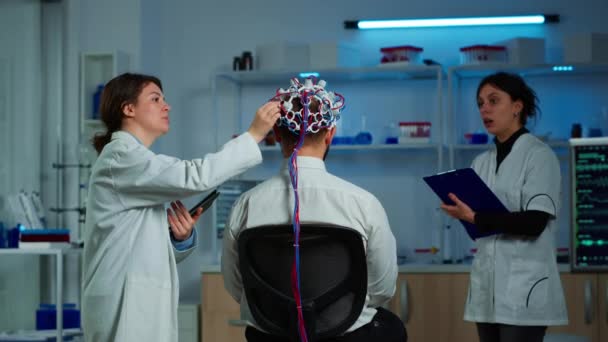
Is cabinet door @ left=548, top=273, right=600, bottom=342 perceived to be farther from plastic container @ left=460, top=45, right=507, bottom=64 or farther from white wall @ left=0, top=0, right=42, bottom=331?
white wall @ left=0, top=0, right=42, bottom=331

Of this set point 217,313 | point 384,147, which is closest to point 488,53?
point 384,147

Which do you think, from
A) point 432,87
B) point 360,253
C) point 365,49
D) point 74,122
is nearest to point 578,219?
point 432,87

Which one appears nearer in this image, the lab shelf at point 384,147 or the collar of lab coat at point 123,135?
the collar of lab coat at point 123,135

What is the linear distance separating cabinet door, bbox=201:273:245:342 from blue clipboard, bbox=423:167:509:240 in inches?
76.6

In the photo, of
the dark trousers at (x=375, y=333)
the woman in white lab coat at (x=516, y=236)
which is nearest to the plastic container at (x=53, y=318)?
the woman in white lab coat at (x=516, y=236)

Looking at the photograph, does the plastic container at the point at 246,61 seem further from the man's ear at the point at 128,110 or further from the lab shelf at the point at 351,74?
the man's ear at the point at 128,110

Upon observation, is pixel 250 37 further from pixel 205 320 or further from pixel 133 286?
pixel 133 286

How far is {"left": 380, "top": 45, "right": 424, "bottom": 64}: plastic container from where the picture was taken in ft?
15.5

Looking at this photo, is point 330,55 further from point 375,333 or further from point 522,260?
point 375,333

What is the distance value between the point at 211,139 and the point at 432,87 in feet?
4.52

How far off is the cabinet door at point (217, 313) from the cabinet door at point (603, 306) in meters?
1.86

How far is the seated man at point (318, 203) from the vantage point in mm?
2070

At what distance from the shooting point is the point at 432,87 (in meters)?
4.98

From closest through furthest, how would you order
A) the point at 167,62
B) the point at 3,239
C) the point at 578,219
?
1. the point at 578,219
2. the point at 3,239
3. the point at 167,62
